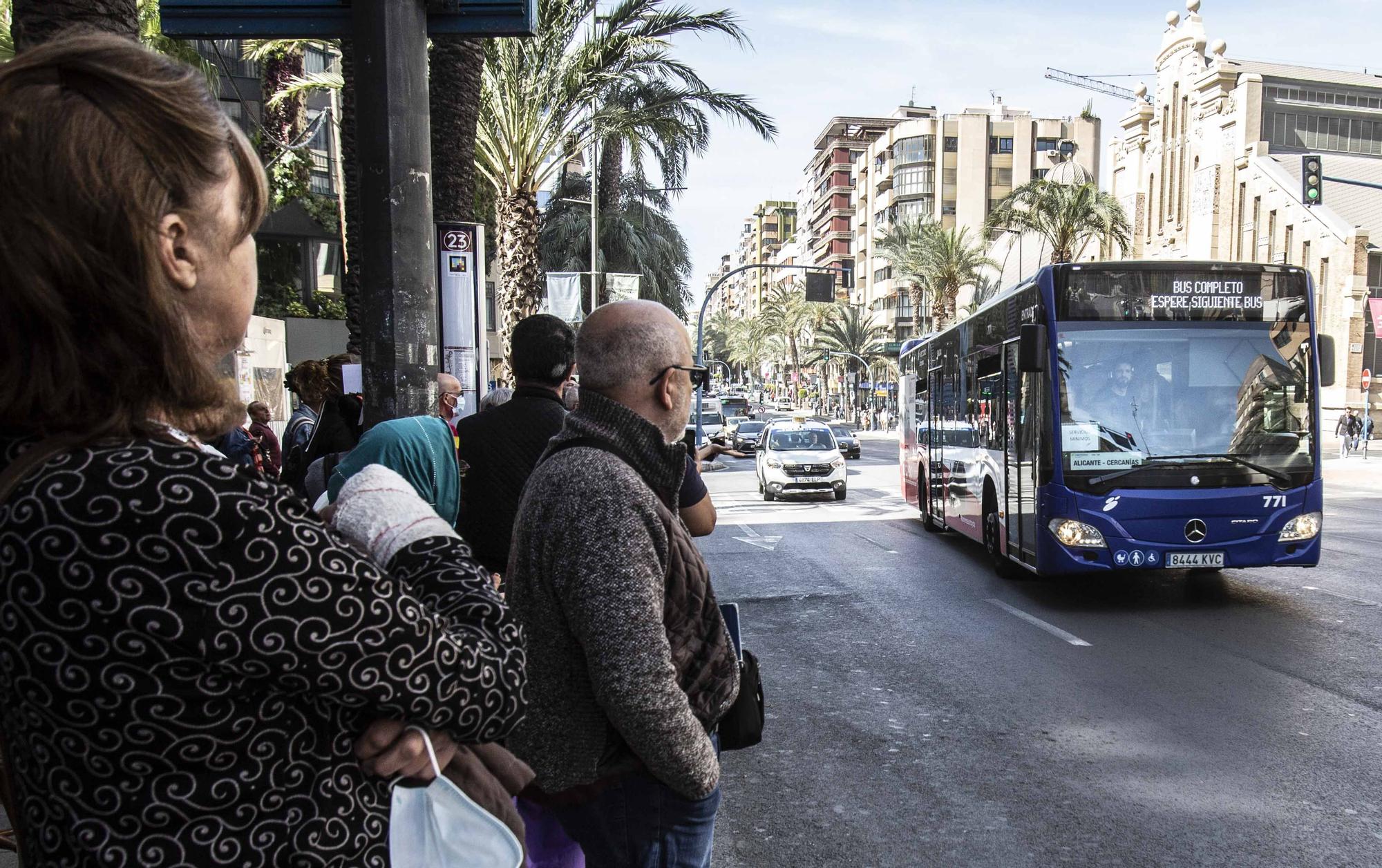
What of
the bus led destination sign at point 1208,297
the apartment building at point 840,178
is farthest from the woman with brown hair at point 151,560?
the apartment building at point 840,178

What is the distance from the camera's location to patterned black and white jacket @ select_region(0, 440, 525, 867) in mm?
1064

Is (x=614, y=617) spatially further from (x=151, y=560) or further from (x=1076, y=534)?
(x=1076, y=534)

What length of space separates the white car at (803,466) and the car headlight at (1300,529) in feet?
44.5

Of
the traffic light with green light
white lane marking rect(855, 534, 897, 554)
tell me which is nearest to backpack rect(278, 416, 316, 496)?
white lane marking rect(855, 534, 897, 554)

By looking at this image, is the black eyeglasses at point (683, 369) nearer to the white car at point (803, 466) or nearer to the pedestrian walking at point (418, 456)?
the pedestrian walking at point (418, 456)

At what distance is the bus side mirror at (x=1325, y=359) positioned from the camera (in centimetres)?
929

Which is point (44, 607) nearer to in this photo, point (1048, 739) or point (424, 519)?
point (424, 519)

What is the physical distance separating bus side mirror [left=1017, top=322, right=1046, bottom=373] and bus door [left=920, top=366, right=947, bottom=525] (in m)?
5.23

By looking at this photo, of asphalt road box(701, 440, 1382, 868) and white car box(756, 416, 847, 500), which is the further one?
white car box(756, 416, 847, 500)

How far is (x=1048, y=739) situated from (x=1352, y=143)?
64624mm

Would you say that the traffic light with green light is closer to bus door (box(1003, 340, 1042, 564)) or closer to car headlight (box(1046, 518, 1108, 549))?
bus door (box(1003, 340, 1042, 564))

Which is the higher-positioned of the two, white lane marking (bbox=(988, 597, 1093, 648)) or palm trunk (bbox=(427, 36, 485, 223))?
palm trunk (bbox=(427, 36, 485, 223))

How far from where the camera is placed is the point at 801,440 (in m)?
24.1

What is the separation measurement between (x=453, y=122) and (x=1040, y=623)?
6.93 metres
